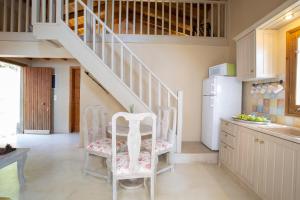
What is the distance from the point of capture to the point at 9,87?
6125mm

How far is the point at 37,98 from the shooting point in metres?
6.26

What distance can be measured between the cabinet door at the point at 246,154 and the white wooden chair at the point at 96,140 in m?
1.65

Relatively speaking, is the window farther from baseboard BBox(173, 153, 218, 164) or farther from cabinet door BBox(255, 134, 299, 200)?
baseboard BBox(173, 153, 218, 164)

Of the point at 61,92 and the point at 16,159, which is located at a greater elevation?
the point at 61,92

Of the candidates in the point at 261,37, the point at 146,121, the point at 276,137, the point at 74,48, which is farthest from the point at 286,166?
the point at 74,48

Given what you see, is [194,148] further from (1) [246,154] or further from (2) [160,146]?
(1) [246,154]

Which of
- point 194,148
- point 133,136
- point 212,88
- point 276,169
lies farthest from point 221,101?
point 133,136

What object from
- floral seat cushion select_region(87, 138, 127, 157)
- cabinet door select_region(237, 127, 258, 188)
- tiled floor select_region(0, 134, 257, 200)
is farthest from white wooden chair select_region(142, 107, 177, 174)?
cabinet door select_region(237, 127, 258, 188)

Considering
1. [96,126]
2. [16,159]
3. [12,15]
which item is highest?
[12,15]

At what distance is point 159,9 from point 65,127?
4550mm

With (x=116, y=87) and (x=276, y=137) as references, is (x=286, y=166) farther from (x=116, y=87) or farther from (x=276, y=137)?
(x=116, y=87)

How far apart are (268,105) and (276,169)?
4.22 feet

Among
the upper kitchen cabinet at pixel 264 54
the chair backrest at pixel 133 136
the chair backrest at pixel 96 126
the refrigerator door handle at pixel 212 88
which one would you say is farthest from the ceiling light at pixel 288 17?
the chair backrest at pixel 96 126

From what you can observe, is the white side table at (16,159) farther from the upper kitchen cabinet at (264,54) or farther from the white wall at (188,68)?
the upper kitchen cabinet at (264,54)
